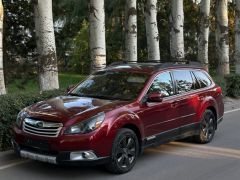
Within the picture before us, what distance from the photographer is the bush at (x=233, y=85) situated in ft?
56.4

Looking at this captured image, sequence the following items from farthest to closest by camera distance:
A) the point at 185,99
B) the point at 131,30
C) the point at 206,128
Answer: the point at 131,30 → the point at 206,128 → the point at 185,99

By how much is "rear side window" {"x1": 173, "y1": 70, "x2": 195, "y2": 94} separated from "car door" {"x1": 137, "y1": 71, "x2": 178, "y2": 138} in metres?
0.24

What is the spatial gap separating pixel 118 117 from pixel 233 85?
10.9 m

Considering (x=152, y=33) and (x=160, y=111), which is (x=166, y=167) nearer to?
(x=160, y=111)

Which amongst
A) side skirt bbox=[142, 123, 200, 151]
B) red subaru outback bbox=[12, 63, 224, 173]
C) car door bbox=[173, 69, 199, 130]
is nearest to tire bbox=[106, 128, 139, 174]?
red subaru outback bbox=[12, 63, 224, 173]

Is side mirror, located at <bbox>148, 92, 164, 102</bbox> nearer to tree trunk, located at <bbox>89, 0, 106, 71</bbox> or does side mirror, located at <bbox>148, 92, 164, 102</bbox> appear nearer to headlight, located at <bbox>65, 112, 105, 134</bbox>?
headlight, located at <bbox>65, 112, 105, 134</bbox>

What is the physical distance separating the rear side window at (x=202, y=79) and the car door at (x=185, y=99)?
34cm

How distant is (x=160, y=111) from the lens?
823 cm

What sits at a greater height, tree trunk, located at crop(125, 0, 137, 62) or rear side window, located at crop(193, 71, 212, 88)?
tree trunk, located at crop(125, 0, 137, 62)

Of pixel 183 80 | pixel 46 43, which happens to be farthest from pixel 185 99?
pixel 46 43

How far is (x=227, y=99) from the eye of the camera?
16922 millimetres

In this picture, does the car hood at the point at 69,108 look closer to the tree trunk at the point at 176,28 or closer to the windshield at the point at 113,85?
the windshield at the point at 113,85

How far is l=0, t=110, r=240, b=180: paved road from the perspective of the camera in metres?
7.32

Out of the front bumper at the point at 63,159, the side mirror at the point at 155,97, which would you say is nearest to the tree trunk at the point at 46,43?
the side mirror at the point at 155,97
